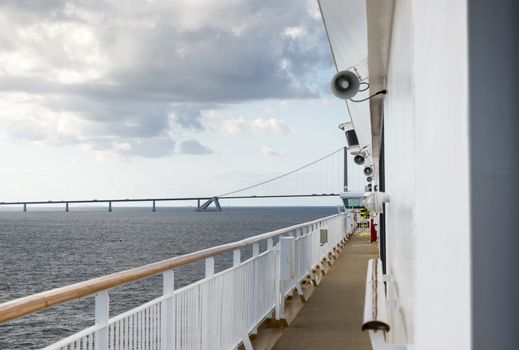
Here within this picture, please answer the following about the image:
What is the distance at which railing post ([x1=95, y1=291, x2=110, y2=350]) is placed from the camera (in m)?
2.37

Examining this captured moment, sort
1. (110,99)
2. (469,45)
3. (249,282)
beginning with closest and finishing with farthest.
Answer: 1. (469,45)
2. (249,282)
3. (110,99)

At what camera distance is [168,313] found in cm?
319

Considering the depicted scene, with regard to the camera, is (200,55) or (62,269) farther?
(200,55)

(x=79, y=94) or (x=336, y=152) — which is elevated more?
(x=79, y=94)

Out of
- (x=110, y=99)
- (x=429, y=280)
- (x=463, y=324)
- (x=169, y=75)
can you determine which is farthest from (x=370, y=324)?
(x=110, y=99)

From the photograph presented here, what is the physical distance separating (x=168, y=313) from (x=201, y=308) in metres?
0.67

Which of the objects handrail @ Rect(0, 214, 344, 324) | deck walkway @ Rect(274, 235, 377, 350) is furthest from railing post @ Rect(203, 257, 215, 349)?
deck walkway @ Rect(274, 235, 377, 350)

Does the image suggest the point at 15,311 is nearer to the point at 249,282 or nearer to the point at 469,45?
the point at 469,45

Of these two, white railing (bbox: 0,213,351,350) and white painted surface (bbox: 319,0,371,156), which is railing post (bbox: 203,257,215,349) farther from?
white painted surface (bbox: 319,0,371,156)

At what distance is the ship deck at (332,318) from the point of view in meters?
5.53

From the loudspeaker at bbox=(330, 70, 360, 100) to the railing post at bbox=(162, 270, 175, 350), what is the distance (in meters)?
1.92

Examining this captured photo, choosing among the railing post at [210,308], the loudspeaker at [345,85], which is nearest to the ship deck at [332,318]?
the railing post at [210,308]

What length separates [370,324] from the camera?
148 cm

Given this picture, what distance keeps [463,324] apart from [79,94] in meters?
A: 83.6
